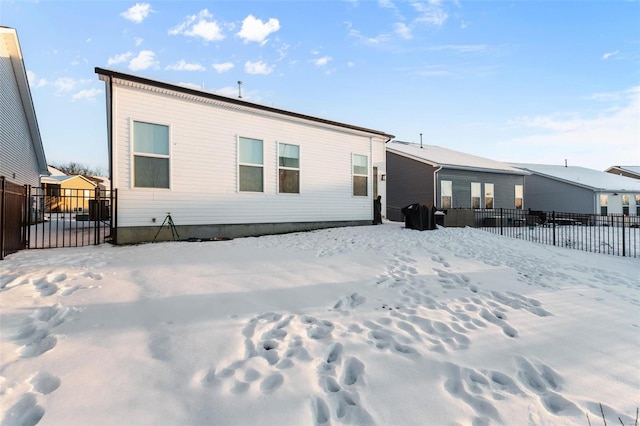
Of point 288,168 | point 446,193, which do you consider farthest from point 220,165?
point 446,193

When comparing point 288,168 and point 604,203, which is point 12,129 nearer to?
point 288,168

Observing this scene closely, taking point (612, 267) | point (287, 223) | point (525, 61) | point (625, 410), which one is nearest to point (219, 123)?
point (287, 223)

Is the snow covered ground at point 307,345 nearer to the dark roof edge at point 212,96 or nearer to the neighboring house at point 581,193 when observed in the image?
the dark roof edge at point 212,96

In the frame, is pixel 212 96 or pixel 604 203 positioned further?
pixel 604 203

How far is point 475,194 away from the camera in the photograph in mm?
18672

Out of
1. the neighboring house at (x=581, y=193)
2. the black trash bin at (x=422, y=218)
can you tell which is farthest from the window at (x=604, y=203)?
the black trash bin at (x=422, y=218)

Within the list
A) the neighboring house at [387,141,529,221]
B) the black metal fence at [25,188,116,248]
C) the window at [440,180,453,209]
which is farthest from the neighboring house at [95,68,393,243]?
the window at [440,180,453,209]

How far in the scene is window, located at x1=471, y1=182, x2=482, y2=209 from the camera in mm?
18578

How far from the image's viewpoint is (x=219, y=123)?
29.4 ft

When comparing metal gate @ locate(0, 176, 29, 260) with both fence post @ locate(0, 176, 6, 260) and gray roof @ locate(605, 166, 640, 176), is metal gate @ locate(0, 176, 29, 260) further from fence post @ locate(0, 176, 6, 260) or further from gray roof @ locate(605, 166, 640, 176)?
gray roof @ locate(605, 166, 640, 176)

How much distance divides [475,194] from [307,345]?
18.7 m

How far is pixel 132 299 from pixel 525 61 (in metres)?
13.1

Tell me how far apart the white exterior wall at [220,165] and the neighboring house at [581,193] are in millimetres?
19959

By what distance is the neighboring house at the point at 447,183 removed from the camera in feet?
57.4
